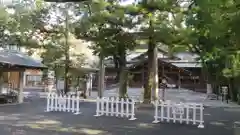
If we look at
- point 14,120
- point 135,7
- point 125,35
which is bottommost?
point 14,120

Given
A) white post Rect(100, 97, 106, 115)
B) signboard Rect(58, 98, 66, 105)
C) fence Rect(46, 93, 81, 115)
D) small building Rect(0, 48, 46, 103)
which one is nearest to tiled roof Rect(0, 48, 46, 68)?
small building Rect(0, 48, 46, 103)

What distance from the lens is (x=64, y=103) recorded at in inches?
551

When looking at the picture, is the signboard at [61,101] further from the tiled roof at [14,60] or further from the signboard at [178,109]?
the signboard at [178,109]

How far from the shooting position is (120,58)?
61.5 ft

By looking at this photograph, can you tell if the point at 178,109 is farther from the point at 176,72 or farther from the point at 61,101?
the point at 176,72

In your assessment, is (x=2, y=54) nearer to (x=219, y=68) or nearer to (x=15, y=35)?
(x=15, y=35)

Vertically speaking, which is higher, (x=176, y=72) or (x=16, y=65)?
(x=176, y=72)

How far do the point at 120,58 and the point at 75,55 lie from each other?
18.6ft

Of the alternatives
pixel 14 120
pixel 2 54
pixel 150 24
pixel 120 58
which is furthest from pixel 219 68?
pixel 14 120

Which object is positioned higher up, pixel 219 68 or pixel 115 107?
A: pixel 219 68

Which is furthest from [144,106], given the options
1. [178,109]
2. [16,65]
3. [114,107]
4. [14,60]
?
[14,60]

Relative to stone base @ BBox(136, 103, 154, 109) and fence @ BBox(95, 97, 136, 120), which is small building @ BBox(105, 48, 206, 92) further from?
fence @ BBox(95, 97, 136, 120)

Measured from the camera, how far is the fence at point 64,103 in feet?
45.0

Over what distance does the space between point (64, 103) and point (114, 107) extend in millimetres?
2406
